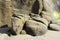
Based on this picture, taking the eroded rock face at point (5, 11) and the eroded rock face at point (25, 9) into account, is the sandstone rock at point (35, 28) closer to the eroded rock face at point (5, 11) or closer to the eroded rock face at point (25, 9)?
the eroded rock face at point (25, 9)

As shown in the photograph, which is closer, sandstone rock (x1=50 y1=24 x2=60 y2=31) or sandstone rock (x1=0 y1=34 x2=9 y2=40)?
sandstone rock (x1=0 y1=34 x2=9 y2=40)

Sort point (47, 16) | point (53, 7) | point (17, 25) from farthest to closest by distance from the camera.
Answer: point (53, 7)
point (47, 16)
point (17, 25)

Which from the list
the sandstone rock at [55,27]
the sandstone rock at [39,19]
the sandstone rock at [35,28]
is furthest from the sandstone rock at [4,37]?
the sandstone rock at [55,27]

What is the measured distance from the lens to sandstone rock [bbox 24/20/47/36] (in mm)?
4812

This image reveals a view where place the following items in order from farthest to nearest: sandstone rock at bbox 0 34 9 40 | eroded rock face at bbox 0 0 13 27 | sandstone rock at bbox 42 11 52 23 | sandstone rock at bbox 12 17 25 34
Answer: sandstone rock at bbox 42 11 52 23, eroded rock face at bbox 0 0 13 27, sandstone rock at bbox 12 17 25 34, sandstone rock at bbox 0 34 9 40

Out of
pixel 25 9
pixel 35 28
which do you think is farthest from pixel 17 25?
pixel 25 9

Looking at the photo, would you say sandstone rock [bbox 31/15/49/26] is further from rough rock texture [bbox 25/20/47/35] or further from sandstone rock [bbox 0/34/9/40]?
sandstone rock [bbox 0/34/9/40]

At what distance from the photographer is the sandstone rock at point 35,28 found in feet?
15.8

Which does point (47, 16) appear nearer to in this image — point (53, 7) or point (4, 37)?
point (53, 7)

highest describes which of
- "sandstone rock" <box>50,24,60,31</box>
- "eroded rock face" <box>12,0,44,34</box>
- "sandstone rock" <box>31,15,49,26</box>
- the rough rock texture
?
"eroded rock face" <box>12,0,44,34</box>

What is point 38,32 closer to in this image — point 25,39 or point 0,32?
point 25,39

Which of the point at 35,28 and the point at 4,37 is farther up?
the point at 35,28

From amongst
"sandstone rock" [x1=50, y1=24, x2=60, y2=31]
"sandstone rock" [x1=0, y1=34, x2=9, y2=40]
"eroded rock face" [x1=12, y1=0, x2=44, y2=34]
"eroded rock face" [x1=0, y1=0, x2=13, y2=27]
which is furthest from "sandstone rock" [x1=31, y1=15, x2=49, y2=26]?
"sandstone rock" [x1=0, y1=34, x2=9, y2=40]

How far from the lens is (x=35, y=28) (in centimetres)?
483
